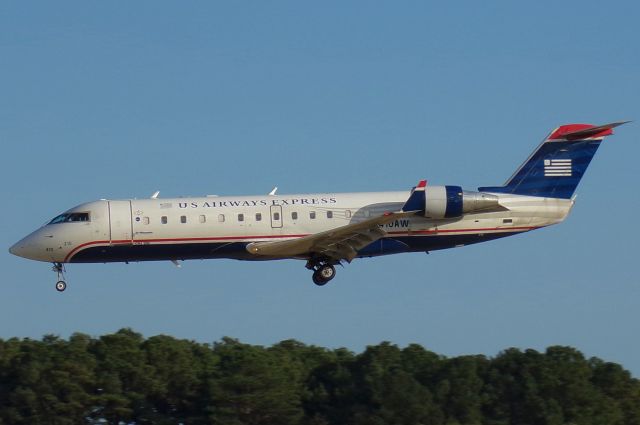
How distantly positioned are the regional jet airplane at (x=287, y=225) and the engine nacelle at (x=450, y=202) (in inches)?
1.2

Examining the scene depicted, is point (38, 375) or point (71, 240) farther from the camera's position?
point (38, 375)

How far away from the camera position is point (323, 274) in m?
43.3

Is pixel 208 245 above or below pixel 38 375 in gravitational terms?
above

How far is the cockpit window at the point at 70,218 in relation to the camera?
1702 inches

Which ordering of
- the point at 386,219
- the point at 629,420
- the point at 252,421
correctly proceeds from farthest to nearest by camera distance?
the point at 629,420 < the point at 252,421 < the point at 386,219

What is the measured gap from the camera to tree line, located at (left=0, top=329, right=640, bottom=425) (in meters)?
50.0

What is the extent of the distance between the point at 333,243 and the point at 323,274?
150 centimetres

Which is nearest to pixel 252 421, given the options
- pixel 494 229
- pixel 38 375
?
pixel 38 375

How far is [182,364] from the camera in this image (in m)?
54.6

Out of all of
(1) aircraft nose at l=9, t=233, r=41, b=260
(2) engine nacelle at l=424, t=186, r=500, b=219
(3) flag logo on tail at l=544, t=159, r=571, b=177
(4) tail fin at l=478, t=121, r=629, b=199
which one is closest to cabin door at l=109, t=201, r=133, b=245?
(1) aircraft nose at l=9, t=233, r=41, b=260

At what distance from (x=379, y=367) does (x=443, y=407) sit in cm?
349

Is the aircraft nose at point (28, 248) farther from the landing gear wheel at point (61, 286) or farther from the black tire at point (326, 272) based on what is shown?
the black tire at point (326, 272)

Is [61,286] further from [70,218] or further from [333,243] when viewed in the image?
[333,243]

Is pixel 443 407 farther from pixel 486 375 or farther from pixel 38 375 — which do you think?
pixel 38 375
